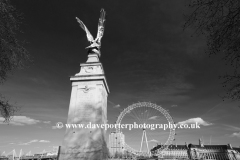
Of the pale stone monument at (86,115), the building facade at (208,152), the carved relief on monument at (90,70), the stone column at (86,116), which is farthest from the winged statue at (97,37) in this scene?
the building facade at (208,152)

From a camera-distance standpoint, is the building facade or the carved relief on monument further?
the building facade

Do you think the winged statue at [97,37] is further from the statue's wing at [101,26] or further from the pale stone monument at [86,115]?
the pale stone monument at [86,115]

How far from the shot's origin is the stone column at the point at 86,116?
35.4 feet

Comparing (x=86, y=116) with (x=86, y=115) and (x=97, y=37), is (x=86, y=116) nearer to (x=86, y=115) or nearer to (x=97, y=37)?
(x=86, y=115)

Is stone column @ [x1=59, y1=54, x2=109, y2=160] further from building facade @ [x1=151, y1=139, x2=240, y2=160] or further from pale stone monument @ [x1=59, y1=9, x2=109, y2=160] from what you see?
building facade @ [x1=151, y1=139, x2=240, y2=160]

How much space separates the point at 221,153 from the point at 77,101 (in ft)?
471

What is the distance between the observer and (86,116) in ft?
39.9

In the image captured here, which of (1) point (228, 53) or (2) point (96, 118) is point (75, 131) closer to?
(2) point (96, 118)

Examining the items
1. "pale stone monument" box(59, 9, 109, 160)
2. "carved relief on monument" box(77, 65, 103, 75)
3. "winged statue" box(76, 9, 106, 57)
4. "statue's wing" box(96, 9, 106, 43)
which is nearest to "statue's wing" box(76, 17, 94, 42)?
"winged statue" box(76, 9, 106, 57)

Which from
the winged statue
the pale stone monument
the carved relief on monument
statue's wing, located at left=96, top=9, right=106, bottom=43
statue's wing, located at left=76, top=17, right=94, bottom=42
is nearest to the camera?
the pale stone monument

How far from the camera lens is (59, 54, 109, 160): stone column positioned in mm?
10797

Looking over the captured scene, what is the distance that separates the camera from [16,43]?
6.96 m

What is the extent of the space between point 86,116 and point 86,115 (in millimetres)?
83

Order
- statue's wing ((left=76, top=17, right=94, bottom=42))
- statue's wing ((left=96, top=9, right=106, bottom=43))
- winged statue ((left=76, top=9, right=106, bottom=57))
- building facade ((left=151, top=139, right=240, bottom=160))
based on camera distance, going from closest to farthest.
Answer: winged statue ((left=76, top=9, right=106, bottom=57)) → statue's wing ((left=76, top=17, right=94, bottom=42)) → statue's wing ((left=96, top=9, right=106, bottom=43)) → building facade ((left=151, top=139, right=240, bottom=160))
